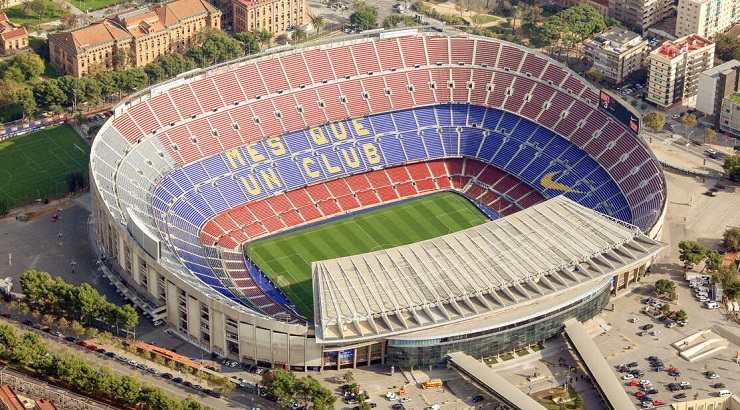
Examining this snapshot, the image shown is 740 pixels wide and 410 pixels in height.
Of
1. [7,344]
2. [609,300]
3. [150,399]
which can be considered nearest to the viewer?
[150,399]

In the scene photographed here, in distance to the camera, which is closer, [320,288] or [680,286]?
[320,288]

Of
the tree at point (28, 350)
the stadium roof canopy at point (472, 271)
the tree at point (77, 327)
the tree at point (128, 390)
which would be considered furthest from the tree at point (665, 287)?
the tree at point (28, 350)

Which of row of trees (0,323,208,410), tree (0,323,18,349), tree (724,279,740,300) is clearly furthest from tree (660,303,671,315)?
tree (0,323,18,349)

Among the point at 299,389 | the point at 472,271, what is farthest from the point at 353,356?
the point at 472,271

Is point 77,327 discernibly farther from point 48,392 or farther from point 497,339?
point 497,339

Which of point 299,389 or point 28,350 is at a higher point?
point 28,350

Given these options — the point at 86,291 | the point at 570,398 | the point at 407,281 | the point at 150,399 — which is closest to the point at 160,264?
the point at 86,291

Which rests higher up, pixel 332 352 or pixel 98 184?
pixel 98 184

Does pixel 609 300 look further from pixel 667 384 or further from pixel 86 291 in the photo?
pixel 86 291
